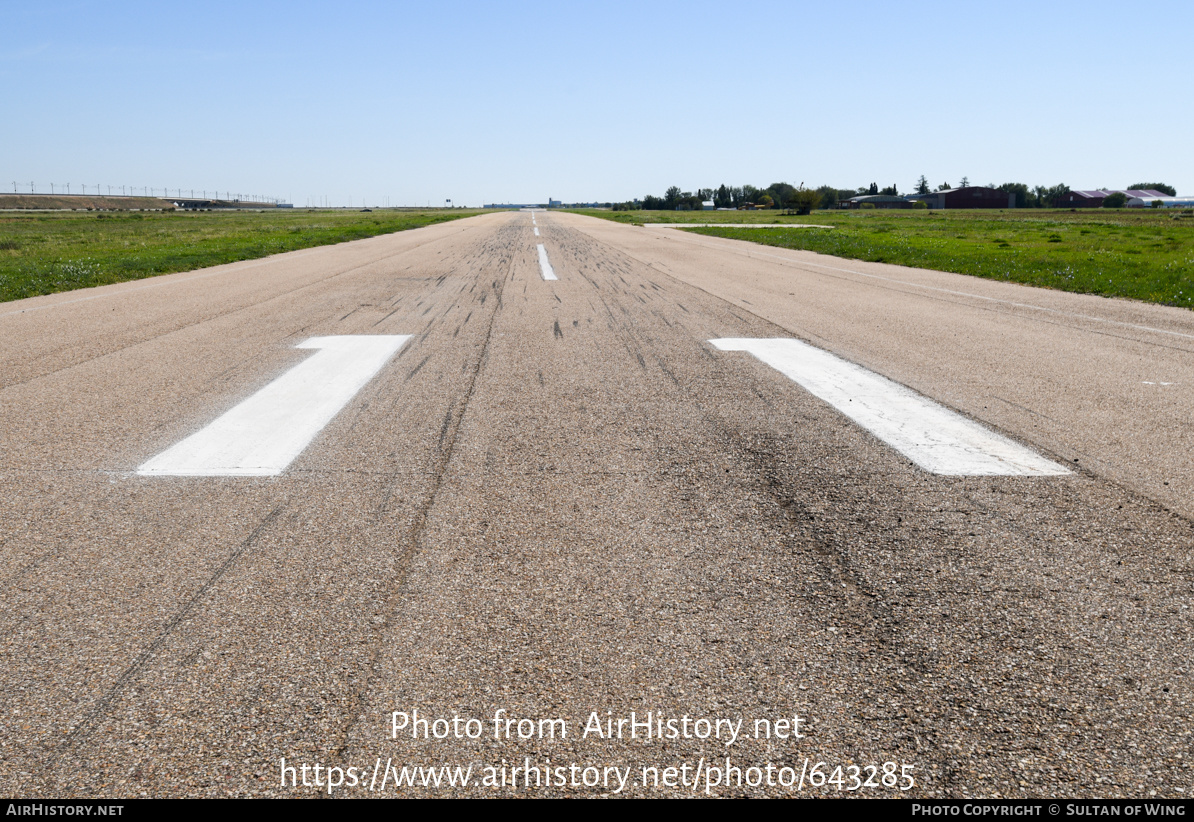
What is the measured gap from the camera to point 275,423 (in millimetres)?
4441

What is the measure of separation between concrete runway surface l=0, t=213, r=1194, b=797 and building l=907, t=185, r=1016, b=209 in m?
155

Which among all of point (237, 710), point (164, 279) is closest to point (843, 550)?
point (237, 710)

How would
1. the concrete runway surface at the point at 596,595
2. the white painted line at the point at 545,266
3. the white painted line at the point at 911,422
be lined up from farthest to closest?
the white painted line at the point at 545,266 < the white painted line at the point at 911,422 < the concrete runway surface at the point at 596,595

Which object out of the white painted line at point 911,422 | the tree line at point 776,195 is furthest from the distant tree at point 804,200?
the white painted line at point 911,422

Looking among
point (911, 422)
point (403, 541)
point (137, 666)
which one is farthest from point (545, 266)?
point (137, 666)

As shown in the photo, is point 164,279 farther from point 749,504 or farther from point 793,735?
point 793,735

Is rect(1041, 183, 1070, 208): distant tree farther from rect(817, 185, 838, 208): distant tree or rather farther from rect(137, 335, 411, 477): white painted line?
rect(137, 335, 411, 477): white painted line

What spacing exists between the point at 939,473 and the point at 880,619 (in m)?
1.50

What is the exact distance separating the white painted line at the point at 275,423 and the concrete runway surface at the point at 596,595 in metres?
0.12

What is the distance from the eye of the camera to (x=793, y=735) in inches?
72.6

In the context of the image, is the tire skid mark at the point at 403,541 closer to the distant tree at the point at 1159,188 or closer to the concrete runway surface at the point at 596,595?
the concrete runway surface at the point at 596,595

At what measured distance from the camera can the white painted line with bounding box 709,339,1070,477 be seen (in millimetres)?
3693

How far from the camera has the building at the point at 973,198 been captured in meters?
143

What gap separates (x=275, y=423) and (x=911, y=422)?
12.1ft
